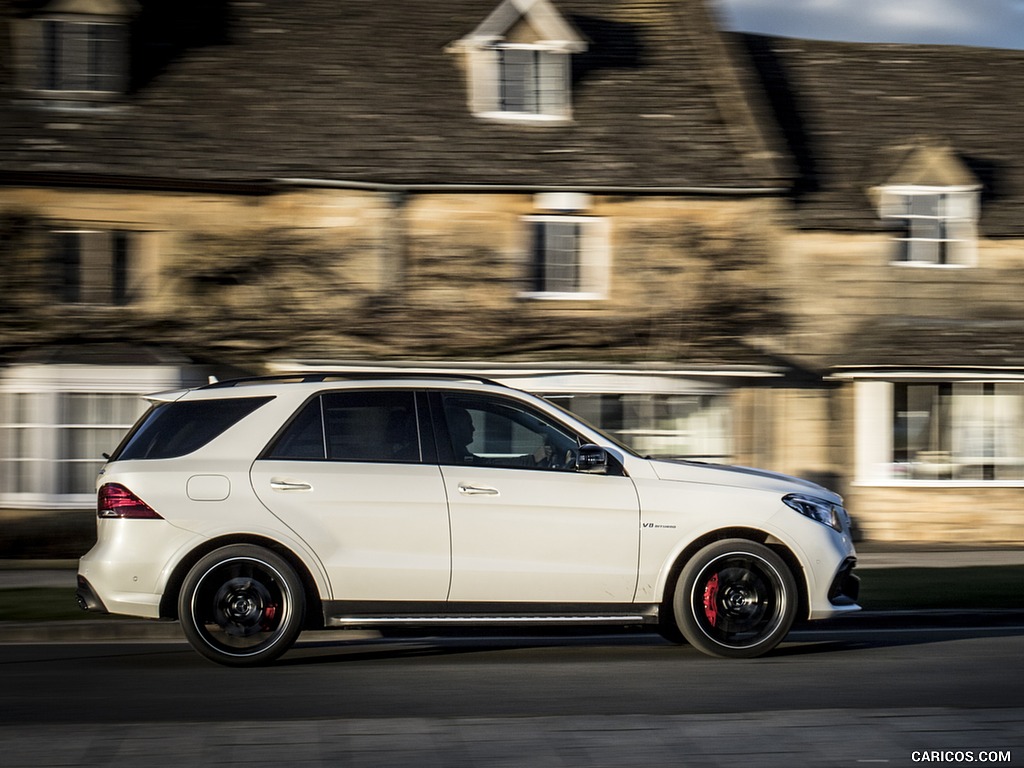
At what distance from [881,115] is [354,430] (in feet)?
49.7

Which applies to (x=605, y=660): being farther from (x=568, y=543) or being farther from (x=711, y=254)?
(x=711, y=254)

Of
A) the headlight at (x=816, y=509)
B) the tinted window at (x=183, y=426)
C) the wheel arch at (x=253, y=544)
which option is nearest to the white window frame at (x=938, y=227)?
the headlight at (x=816, y=509)

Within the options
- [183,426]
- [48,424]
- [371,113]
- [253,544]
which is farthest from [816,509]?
[371,113]

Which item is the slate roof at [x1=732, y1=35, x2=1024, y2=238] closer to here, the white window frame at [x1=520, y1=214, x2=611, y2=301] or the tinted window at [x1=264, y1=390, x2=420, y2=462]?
the white window frame at [x1=520, y1=214, x2=611, y2=301]

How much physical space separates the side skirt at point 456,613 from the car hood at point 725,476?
886 mm

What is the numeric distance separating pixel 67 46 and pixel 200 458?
12.4 meters

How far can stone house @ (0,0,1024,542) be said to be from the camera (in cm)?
1866

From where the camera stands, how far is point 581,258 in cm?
1981

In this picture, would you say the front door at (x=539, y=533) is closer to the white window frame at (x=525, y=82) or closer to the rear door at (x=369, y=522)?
the rear door at (x=369, y=522)

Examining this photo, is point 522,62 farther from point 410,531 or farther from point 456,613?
point 456,613

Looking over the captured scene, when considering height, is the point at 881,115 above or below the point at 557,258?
above

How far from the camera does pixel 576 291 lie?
65.1 feet

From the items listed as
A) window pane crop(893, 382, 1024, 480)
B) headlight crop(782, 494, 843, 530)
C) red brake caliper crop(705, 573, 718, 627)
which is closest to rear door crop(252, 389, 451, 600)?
red brake caliper crop(705, 573, 718, 627)

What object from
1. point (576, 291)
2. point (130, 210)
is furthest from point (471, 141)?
point (130, 210)
